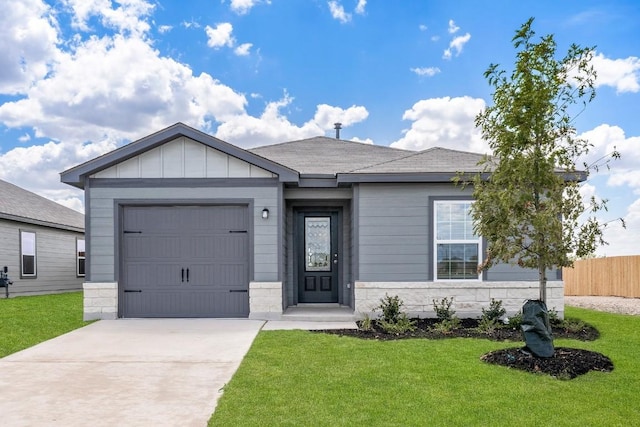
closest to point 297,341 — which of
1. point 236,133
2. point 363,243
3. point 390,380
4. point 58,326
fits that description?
point 390,380

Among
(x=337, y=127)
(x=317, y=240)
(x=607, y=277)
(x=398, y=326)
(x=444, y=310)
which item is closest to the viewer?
(x=398, y=326)

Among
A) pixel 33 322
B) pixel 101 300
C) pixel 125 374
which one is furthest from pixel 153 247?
pixel 125 374

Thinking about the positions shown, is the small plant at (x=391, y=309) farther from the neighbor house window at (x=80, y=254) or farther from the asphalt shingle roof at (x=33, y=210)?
the neighbor house window at (x=80, y=254)

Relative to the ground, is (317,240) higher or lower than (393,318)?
higher

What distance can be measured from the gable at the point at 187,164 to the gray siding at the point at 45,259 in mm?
8415

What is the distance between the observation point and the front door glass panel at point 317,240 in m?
11.4

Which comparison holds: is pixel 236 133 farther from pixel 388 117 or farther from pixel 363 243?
pixel 363 243

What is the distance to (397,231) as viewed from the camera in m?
9.75

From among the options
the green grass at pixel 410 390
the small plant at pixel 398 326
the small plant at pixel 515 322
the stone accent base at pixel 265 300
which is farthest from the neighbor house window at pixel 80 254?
the small plant at pixel 515 322

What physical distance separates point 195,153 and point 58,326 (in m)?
4.01

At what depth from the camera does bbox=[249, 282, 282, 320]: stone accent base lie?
954 centimetres

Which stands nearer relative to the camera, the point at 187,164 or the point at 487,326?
the point at 487,326

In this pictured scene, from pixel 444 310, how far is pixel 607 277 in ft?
44.3

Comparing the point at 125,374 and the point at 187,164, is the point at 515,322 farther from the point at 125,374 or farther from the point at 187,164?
the point at 187,164
